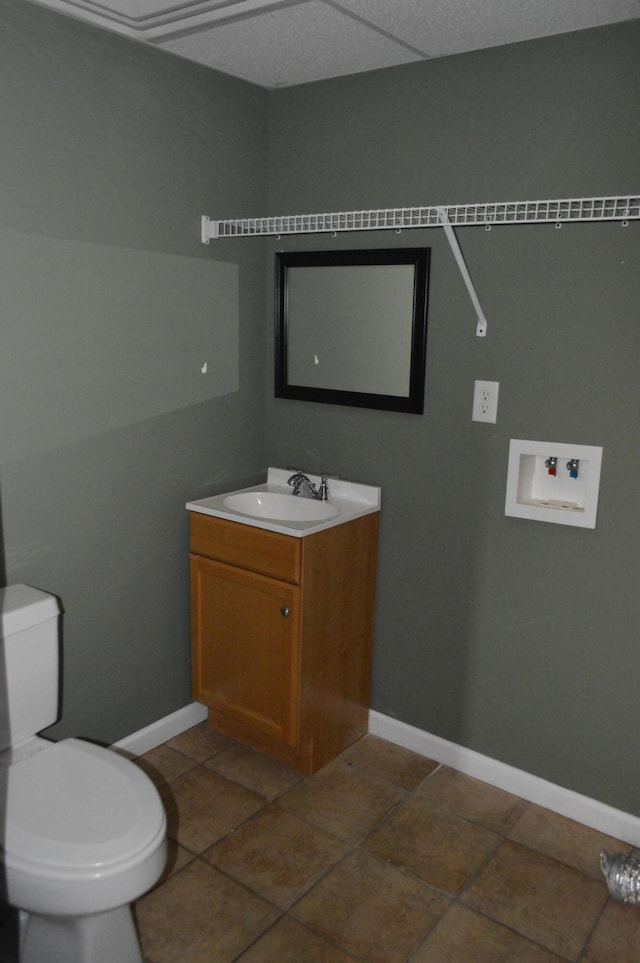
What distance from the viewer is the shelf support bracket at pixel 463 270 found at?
1.85m

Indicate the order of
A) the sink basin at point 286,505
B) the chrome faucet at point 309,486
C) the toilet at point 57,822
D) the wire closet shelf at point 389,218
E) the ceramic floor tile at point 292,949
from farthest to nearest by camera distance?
the chrome faucet at point 309,486
the sink basin at point 286,505
the wire closet shelf at point 389,218
the ceramic floor tile at point 292,949
the toilet at point 57,822

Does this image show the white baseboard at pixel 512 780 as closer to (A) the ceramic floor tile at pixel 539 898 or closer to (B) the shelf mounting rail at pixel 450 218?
(A) the ceramic floor tile at pixel 539 898

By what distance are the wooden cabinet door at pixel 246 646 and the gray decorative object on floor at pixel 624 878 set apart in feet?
3.10

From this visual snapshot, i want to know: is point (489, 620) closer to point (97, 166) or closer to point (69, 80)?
point (97, 166)

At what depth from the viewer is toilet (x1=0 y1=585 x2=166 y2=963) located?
1458 mm

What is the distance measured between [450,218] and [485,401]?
0.54m


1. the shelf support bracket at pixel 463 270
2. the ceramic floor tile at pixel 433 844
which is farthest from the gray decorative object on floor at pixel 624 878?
the shelf support bracket at pixel 463 270

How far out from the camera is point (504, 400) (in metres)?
2.20

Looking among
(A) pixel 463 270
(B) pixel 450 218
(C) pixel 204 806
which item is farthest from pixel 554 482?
(C) pixel 204 806

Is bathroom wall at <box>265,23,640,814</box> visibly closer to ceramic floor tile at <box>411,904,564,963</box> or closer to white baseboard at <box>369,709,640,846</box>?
white baseboard at <box>369,709,640,846</box>

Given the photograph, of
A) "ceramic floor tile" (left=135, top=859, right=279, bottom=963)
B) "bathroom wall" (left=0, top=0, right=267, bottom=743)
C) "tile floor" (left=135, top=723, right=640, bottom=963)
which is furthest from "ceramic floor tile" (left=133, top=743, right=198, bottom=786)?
"ceramic floor tile" (left=135, top=859, right=279, bottom=963)

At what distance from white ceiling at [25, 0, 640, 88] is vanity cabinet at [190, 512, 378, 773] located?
1389 millimetres

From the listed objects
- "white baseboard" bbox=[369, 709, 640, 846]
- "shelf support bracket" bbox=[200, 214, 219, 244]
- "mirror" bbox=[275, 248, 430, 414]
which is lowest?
"white baseboard" bbox=[369, 709, 640, 846]

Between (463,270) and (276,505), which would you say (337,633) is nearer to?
(276,505)
